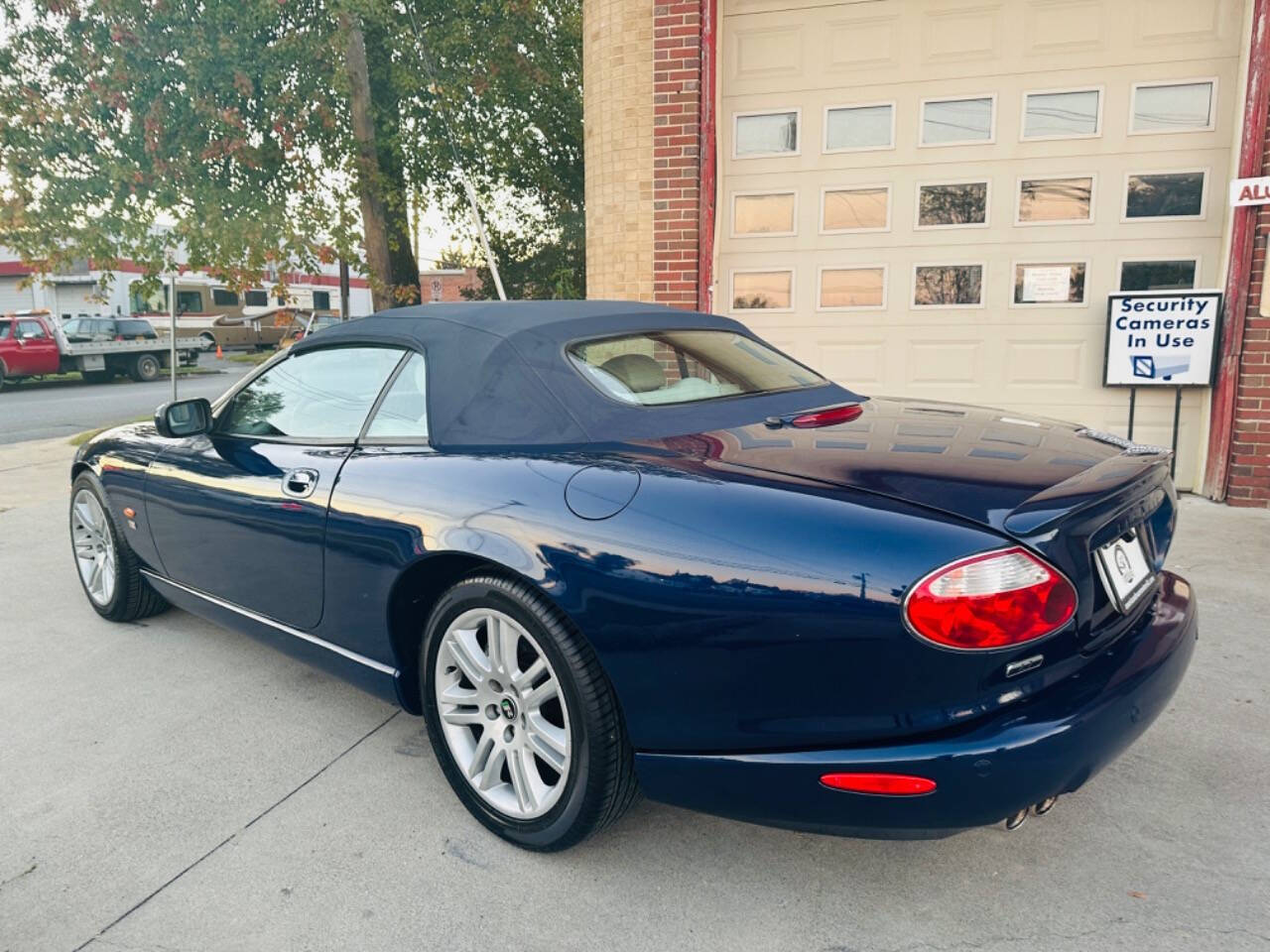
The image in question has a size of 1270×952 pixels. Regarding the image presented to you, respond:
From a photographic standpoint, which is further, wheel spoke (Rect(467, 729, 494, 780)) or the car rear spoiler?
wheel spoke (Rect(467, 729, 494, 780))

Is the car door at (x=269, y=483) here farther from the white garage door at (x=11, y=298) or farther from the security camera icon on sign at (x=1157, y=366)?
the white garage door at (x=11, y=298)

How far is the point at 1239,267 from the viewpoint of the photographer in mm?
5723

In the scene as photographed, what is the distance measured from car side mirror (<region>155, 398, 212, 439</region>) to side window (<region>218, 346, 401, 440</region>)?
0.26 feet

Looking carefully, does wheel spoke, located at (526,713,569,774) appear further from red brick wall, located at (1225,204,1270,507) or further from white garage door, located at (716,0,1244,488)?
red brick wall, located at (1225,204,1270,507)

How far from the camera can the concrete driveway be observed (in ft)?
6.73

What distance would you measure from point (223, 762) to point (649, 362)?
1.83m

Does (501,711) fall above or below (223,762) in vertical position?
above

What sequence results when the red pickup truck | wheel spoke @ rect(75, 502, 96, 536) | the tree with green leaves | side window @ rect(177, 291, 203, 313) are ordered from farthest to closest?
side window @ rect(177, 291, 203, 313), the red pickup truck, the tree with green leaves, wheel spoke @ rect(75, 502, 96, 536)

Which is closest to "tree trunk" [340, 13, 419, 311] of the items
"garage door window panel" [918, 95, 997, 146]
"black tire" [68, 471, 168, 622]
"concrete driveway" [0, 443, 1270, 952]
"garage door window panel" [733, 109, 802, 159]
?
"garage door window panel" [733, 109, 802, 159]

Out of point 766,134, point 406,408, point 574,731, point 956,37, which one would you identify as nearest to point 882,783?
point 574,731

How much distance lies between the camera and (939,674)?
1.77m

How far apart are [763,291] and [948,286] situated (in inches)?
52.3

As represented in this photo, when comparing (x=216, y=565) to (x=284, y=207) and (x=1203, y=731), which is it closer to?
(x=1203, y=731)

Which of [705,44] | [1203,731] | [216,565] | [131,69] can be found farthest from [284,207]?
[1203,731]
